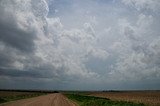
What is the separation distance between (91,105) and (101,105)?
1.34m

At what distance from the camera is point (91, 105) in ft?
116

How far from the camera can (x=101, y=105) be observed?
115ft
